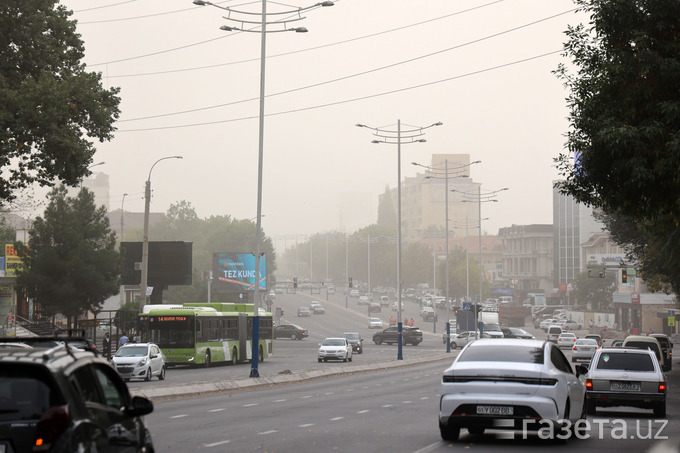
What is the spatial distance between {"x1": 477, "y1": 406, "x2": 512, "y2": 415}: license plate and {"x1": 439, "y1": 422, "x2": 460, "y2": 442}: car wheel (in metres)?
0.66

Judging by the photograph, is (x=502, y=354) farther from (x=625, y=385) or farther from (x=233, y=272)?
(x=233, y=272)

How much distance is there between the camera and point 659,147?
16969 mm

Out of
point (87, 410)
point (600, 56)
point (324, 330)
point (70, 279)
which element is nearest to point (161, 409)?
point (600, 56)

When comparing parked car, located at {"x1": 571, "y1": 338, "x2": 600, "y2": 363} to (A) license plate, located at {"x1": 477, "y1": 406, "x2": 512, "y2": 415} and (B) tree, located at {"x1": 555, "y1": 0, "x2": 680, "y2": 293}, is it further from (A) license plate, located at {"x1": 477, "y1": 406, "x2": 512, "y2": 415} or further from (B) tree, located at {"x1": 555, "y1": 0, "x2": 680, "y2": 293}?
(A) license plate, located at {"x1": 477, "y1": 406, "x2": 512, "y2": 415}

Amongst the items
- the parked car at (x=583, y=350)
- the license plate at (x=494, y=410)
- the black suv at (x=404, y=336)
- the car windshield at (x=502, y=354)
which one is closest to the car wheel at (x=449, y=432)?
the license plate at (x=494, y=410)

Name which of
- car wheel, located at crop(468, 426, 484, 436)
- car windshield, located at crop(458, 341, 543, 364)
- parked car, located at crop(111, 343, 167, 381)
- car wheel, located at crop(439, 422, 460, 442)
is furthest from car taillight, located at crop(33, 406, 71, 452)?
parked car, located at crop(111, 343, 167, 381)

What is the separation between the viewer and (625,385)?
2041 centimetres

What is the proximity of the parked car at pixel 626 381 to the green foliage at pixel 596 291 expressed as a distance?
368 feet

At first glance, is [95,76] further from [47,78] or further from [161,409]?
[161,409]

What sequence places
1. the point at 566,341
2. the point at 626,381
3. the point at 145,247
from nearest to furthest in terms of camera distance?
the point at 626,381 < the point at 145,247 < the point at 566,341

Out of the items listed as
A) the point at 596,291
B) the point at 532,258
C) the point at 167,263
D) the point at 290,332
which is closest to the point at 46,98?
the point at 167,263

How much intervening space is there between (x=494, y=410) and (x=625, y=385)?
7.42 meters

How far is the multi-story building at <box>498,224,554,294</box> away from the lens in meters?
172

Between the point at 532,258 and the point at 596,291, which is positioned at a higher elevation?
the point at 532,258
